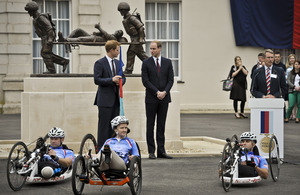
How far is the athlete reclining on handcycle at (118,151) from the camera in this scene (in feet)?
28.0

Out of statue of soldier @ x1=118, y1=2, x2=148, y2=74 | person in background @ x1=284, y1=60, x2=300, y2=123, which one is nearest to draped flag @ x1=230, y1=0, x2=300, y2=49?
person in background @ x1=284, y1=60, x2=300, y2=123

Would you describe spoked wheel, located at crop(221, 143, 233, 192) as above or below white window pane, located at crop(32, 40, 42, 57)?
below

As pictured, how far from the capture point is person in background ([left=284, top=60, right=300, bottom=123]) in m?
20.8

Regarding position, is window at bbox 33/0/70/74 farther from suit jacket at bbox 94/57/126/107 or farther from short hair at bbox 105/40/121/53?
short hair at bbox 105/40/121/53

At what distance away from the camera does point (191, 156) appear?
12695 millimetres

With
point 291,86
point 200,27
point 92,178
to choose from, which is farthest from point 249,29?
point 92,178

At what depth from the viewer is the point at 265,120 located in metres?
11.6

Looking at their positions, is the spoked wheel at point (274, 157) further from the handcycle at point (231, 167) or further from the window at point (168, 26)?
the window at point (168, 26)

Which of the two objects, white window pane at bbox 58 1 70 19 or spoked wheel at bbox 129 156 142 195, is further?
white window pane at bbox 58 1 70 19

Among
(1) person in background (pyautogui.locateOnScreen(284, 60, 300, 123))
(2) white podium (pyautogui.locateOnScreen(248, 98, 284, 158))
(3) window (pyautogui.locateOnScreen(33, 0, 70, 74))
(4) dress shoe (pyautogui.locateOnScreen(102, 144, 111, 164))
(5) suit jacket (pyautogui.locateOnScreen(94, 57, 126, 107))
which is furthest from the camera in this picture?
(3) window (pyautogui.locateOnScreen(33, 0, 70, 74))

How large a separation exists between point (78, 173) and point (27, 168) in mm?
1029

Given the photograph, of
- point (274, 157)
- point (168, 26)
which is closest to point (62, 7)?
point (168, 26)

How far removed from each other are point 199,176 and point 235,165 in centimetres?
132

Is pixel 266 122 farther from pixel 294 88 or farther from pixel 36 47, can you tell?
pixel 36 47
